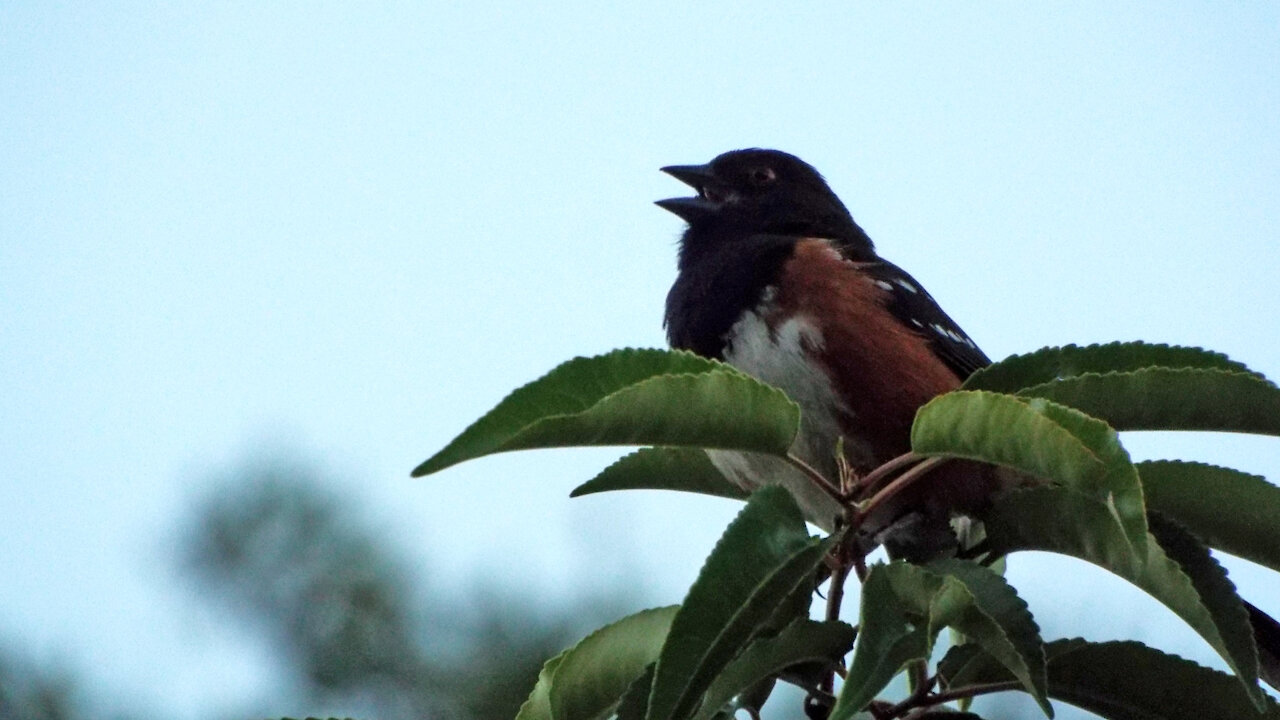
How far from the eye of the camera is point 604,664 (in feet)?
5.36

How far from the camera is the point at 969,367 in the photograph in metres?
3.18

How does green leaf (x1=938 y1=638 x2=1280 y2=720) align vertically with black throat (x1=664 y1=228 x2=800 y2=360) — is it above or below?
below

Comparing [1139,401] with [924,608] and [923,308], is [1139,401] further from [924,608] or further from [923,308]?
[923,308]

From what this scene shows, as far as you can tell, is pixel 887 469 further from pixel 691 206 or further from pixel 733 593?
pixel 691 206

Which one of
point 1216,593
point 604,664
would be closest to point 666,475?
point 604,664

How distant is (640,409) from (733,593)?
0.21 meters

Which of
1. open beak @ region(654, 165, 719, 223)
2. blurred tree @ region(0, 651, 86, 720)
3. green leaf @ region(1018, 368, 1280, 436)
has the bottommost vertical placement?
blurred tree @ region(0, 651, 86, 720)

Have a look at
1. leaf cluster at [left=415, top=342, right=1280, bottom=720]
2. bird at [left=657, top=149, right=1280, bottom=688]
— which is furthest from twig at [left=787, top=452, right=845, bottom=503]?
bird at [left=657, top=149, right=1280, bottom=688]

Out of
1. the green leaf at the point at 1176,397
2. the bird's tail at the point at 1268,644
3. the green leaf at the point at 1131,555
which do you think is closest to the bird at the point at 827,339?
the bird's tail at the point at 1268,644

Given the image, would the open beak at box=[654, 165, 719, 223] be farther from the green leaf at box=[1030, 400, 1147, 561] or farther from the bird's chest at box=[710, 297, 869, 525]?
the green leaf at box=[1030, 400, 1147, 561]

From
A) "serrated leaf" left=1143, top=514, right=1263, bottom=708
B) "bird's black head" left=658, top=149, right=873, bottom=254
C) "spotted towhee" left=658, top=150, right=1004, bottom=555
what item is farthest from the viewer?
"bird's black head" left=658, top=149, right=873, bottom=254

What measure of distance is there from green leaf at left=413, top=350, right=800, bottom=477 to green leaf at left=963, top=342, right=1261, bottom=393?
24 cm

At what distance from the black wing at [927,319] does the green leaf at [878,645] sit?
166 cm

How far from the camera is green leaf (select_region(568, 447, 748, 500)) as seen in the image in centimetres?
182
